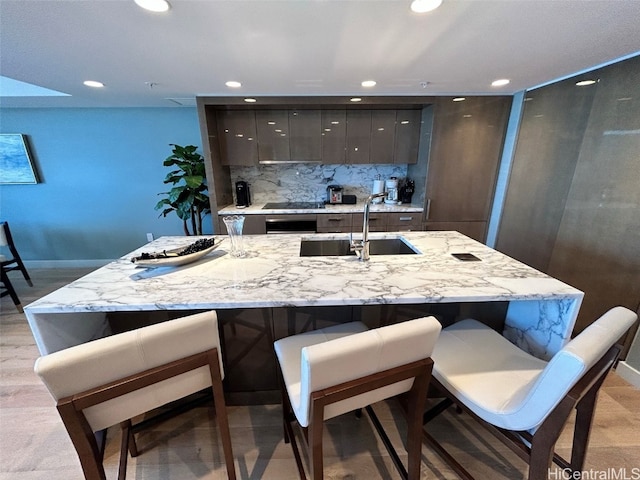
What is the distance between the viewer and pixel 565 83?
2240 mm

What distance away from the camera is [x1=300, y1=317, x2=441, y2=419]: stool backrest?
2.58ft

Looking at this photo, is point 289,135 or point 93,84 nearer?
point 93,84

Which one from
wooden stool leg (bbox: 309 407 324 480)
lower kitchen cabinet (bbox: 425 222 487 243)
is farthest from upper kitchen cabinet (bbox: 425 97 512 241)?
wooden stool leg (bbox: 309 407 324 480)

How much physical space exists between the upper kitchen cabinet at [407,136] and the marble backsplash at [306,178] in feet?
1.19

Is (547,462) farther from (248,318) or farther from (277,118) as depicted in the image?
(277,118)

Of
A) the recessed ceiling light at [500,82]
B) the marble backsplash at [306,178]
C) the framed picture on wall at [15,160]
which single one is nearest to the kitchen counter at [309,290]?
the recessed ceiling light at [500,82]

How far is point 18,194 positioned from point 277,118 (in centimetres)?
378

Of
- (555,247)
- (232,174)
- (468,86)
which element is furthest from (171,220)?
(555,247)

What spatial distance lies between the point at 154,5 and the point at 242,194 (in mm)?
2342

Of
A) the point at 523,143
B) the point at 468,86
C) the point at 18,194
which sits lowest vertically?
the point at 18,194

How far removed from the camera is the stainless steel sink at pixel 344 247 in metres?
1.84

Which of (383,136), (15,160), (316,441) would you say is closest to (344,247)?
(316,441)

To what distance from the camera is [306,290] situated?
1.20 meters

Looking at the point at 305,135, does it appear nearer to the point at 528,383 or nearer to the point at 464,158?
the point at 464,158
